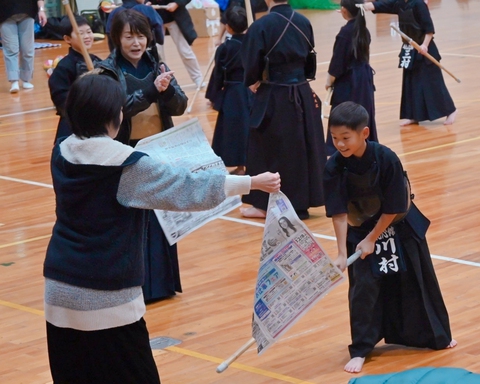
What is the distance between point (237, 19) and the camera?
7.98 metres

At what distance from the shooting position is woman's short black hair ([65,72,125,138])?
2.88 meters

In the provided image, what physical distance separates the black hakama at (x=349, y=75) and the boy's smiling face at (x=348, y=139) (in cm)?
401

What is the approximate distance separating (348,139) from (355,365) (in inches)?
38.3

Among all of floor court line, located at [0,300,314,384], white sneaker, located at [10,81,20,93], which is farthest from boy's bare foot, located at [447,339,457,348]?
white sneaker, located at [10,81,20,93]

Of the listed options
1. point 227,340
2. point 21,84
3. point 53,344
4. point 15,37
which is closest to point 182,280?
point 227,340

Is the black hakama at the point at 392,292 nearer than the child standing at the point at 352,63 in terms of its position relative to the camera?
Yes

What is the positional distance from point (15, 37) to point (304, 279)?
9.72 metres

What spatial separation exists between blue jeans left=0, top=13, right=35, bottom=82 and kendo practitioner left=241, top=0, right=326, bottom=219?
6.61 m

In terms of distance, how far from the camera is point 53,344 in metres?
3.06

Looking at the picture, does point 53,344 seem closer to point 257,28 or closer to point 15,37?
point 257,28

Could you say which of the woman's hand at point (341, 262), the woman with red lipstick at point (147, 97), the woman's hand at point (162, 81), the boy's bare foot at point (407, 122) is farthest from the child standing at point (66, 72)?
the boy's bare foot at point (407, 122)

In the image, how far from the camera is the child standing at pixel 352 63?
789 centimetres

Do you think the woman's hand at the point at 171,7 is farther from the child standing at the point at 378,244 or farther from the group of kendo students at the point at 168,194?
the child standing at the point at 378,244

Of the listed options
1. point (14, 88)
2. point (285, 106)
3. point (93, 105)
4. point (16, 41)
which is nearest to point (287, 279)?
point (93, 105)
